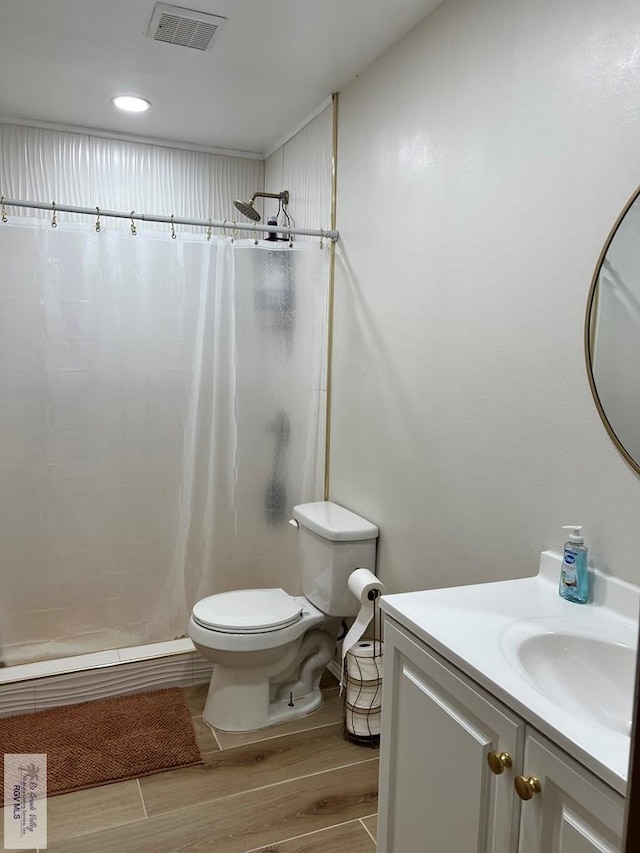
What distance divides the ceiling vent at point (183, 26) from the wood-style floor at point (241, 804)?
2.51m

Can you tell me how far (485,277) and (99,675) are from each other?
83.8 inches

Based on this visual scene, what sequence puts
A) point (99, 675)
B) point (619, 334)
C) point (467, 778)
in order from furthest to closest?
point (99, 675) → point (619, 334) → point (467, 778)

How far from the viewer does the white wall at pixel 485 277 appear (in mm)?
1481

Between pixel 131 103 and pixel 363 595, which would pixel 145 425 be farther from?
pixel 131 103

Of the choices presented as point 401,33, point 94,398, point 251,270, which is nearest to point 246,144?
point 251,270

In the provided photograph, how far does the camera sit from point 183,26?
7.15ft

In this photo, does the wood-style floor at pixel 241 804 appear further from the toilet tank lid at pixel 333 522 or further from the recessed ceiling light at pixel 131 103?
the recessed ceiling light at pixel 131 103

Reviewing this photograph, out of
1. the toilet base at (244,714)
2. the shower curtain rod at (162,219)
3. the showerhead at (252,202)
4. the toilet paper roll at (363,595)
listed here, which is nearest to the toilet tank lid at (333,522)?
the toilet paper roll at (363,595)

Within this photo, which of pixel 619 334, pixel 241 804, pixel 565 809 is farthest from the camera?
pixel 241 804

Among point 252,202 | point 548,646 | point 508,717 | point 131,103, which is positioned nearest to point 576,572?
point 548,646

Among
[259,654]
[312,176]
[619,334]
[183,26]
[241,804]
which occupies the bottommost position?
[241,804]

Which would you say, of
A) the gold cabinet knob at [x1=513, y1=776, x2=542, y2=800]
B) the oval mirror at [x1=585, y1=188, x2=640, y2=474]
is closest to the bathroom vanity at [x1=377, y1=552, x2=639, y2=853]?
the gold cabinet knob at [x1=513, y1=776, x2=542, y2=800]

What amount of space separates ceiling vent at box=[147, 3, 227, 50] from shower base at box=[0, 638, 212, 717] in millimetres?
2377

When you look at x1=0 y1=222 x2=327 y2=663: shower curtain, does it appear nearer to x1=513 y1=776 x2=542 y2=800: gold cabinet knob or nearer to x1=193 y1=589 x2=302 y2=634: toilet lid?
x1=193 y1=589 x2=302 y2=634: toilet lid
